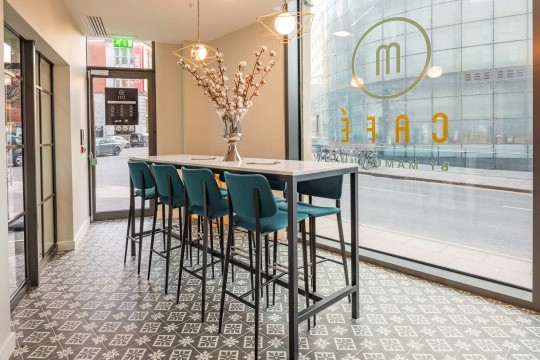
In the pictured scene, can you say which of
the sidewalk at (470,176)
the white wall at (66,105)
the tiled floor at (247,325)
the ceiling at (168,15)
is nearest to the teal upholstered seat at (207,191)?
the tiled floor at (247,325)

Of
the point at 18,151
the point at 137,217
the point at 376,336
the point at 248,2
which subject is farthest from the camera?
the point at 137,217

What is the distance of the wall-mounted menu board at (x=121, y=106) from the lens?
5.86 meters

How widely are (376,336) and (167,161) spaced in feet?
7.24

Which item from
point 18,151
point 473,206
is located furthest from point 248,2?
point 473,206

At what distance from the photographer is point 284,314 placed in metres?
2.71

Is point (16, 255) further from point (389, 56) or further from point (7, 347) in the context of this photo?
point (389, 56)

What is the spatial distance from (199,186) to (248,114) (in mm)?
2516

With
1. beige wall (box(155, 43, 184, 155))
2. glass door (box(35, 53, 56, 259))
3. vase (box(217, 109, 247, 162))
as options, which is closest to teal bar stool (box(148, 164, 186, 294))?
vase (box(217, 109, 247, 162))

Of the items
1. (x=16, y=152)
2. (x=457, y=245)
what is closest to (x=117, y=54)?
(x=16, y=152)

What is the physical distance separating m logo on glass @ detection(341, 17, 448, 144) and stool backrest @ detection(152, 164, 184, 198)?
1.96m

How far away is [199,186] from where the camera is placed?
2693mm

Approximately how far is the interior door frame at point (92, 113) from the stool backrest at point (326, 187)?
3761mm

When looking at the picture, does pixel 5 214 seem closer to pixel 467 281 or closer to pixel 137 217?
pixel 467 281

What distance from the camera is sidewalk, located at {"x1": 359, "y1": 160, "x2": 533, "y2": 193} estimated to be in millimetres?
2873
